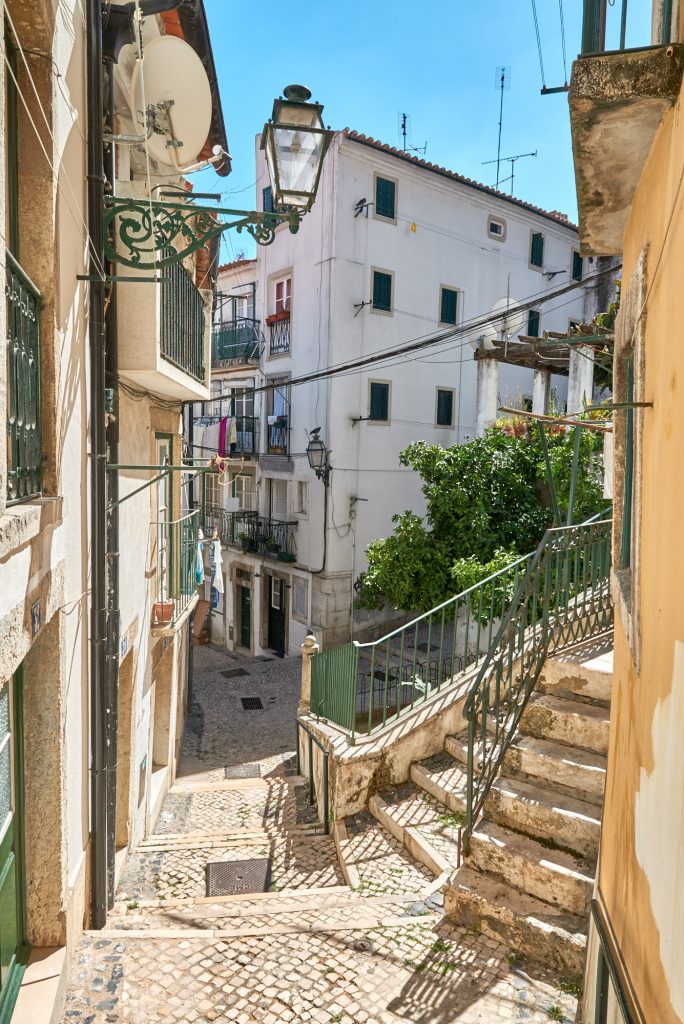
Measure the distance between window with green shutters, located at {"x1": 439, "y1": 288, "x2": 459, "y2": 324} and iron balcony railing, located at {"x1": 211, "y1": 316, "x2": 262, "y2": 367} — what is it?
5.82m

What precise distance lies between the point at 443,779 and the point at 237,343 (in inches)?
717

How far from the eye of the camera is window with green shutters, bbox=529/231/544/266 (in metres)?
22.9

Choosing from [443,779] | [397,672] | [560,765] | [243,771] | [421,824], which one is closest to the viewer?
[560,765]

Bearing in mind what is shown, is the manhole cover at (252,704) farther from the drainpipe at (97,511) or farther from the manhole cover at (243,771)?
the drainpipe at (97,511)

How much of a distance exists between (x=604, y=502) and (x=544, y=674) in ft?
23.1

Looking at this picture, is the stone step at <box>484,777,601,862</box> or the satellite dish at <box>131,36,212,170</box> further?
the satellite dish at <box>131,36,212,170</box>

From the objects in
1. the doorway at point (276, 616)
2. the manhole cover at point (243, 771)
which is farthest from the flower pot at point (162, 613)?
the doorway at point (276, 616)

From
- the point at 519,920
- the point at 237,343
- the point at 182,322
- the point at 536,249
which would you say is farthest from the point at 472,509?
the point at 536,249

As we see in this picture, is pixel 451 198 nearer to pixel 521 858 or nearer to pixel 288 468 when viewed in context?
pixel 288 468

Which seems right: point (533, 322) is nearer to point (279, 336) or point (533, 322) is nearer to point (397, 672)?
point (279, 336)

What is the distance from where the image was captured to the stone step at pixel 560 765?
514 centimetres

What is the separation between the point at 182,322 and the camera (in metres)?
7.52

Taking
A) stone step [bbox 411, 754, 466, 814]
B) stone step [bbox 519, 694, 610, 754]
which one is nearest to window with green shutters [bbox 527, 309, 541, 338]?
stone step [bbox 411, 754, 466, 814]

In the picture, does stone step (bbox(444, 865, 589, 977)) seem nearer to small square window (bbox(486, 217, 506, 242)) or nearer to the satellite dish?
the satellite dish
